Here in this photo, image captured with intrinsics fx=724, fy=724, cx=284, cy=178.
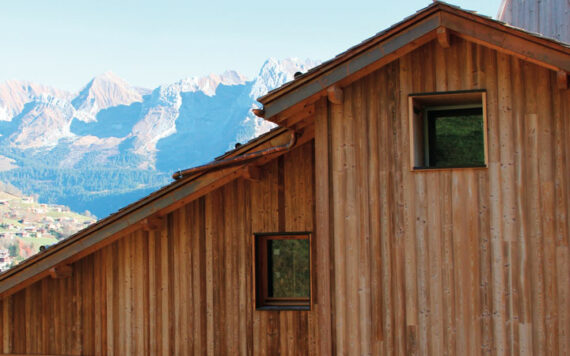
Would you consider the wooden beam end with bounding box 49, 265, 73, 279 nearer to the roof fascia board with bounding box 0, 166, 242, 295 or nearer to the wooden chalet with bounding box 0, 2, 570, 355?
the roof fascia board with bounding box 0, 166, 242, 295

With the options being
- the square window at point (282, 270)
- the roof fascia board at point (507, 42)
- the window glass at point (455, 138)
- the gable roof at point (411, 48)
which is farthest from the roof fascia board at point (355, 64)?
the square window at point (282, 270)

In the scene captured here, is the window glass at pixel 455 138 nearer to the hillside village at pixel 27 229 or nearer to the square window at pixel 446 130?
the square window at pixel 446 130

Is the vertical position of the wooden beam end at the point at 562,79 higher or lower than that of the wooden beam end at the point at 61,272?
higher

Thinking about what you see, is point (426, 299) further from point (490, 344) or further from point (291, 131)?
point (291, 131)

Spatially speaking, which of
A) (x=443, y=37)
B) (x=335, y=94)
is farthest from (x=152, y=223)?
(x=443, y=37)

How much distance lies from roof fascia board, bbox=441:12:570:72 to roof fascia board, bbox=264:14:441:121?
0.77 ft

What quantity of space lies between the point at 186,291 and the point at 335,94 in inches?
191

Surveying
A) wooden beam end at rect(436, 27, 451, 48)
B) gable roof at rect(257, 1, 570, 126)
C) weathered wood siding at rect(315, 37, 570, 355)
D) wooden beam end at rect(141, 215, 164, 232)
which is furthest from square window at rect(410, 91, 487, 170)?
wooden beam end at rect(141, 215, 164, 232)

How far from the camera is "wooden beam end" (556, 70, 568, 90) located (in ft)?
28.4

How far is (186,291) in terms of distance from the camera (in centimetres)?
1253

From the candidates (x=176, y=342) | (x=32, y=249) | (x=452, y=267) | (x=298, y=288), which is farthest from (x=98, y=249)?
(x=32, y=249)

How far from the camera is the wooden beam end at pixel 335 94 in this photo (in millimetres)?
9641

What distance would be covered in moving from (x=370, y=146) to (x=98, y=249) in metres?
5.75

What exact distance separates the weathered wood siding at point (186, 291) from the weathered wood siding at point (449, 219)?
239 cm
